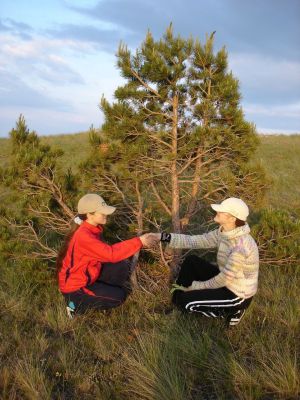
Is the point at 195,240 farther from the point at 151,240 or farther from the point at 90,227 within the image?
the point at 90,227

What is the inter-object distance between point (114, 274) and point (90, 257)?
61 cm

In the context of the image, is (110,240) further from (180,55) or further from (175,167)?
(180,55)

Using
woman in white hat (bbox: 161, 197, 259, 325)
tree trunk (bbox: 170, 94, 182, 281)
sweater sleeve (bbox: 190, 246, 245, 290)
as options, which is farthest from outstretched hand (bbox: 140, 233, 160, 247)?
tree trunk (bbox: 170, 94, 182, 281)

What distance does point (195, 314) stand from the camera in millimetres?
4055

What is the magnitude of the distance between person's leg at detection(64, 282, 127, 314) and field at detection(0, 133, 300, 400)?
12 cm

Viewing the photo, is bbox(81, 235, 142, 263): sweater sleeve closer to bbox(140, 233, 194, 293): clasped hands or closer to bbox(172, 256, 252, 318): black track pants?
bbox(140, 233, 194, 293): clasped hands

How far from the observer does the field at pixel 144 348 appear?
2.93 meters

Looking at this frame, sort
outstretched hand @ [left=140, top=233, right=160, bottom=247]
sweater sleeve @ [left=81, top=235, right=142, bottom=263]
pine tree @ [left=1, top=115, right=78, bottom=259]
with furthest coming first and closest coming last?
1. pine tree @ [left=1, top=115, right=78, bottom=259]
2. outstretched hand @ [left=140, top=233, right=160, bottom=247]
3. sweater sleeve @ [left=81, top=235, right=142, bottom=263]

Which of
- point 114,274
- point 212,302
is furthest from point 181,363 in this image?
point 114,274

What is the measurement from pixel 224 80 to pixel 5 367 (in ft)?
12.3

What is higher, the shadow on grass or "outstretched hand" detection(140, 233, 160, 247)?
"outstretched hand" detection(140, 233, 160, 247)

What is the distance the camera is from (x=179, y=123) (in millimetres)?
5199

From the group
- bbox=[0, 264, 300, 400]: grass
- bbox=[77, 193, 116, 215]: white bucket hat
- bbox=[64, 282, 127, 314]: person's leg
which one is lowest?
bbox=[0, 264, 300, 400]: grass

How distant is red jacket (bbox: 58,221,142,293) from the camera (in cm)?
393
